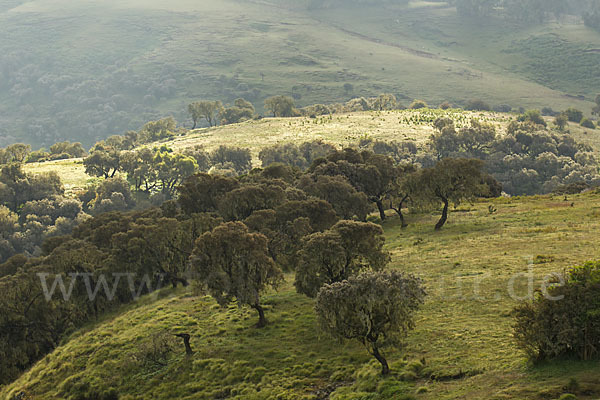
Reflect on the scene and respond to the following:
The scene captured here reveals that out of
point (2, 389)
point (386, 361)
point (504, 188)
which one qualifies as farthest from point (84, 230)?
point (504, 188)

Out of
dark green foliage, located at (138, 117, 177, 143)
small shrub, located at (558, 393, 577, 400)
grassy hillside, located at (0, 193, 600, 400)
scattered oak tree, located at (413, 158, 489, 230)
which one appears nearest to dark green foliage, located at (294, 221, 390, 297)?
grassy hillside, located at (0, 193, 600, 400)

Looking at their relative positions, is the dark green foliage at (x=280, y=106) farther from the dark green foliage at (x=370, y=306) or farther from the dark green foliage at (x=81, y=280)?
the dark green foliage at (x=370, y=306)

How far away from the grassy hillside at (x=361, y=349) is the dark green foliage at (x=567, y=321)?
0.72 m

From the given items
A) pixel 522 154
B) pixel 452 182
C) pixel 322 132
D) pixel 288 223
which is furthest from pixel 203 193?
pixel 522 154

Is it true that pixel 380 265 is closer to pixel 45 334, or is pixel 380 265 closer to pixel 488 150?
pixel 45 334

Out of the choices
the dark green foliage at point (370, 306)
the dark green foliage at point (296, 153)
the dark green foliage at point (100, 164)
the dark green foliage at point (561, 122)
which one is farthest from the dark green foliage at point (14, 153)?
the dark green foliage at point (561, 122)

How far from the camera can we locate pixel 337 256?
113 ft

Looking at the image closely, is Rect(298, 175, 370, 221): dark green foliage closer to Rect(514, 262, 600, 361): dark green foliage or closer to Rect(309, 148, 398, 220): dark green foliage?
Rect(309, 148, 398, 220): dark green foliage

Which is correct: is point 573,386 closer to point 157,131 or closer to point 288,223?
point 288,223

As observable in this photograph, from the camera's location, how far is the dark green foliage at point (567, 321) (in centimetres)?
2014

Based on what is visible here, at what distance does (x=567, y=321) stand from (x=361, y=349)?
→ 493 inches

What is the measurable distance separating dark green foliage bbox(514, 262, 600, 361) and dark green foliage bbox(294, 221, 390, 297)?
14289mm

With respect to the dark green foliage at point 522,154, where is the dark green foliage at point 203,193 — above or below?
above

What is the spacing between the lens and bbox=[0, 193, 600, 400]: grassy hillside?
2309 centimetres
